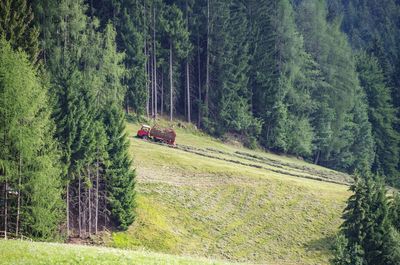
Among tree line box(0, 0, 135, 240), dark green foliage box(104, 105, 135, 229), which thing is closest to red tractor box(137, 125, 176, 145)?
tree line box(0, 0, 135, 240)

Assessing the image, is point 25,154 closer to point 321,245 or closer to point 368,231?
point 368,231

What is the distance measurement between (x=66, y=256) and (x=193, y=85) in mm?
77005

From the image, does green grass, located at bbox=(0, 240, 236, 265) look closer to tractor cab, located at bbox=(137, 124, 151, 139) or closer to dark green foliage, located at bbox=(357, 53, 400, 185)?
tractor cab, located at bbox=(137, 124, 151, 139)

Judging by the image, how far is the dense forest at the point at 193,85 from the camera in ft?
161

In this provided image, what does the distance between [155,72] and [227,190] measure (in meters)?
34.8

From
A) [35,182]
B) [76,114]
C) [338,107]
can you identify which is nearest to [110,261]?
[35,182]

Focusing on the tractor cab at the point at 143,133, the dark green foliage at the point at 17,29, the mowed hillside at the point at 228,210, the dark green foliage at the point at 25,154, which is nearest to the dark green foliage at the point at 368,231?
the mowed hillside at the point at 228,210

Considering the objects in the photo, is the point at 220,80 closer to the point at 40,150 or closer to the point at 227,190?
the point at 227,190

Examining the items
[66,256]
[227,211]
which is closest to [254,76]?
[227,211]

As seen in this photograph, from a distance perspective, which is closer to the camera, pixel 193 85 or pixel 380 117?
pixel 193 85

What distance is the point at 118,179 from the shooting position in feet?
166

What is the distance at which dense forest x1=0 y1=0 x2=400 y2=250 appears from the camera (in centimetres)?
4906

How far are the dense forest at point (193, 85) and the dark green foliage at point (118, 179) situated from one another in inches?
3.7

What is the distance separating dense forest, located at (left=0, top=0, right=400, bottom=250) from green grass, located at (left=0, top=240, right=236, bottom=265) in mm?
17088
